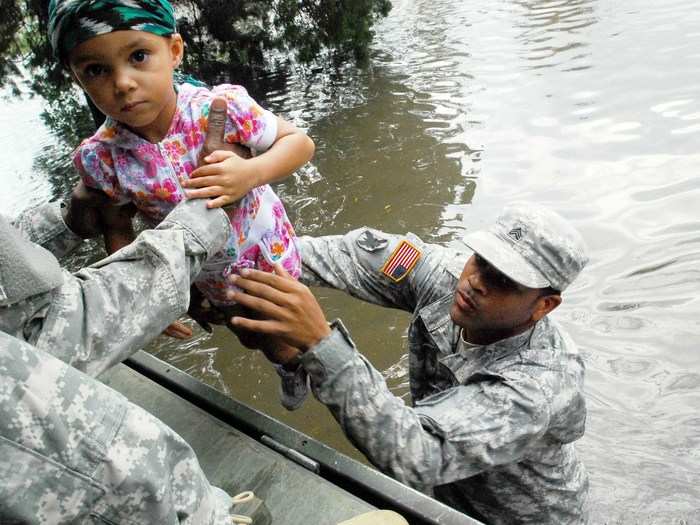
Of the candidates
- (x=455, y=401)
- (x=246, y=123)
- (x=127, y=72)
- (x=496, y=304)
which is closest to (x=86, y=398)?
(x=127, y=72)

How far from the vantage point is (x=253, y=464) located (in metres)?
1.91

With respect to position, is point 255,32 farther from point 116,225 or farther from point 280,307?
point 280,307

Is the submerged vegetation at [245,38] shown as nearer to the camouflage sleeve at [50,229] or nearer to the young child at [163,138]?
the camouflage sleeve at [50,229]

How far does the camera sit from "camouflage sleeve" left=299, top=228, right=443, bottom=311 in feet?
8.48

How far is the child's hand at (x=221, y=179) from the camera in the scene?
1.68m

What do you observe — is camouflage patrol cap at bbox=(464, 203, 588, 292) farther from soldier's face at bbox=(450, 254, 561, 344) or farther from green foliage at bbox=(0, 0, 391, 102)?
green foliage at bbox=(0, 0, 391, 102)

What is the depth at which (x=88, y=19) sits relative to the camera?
1626mm

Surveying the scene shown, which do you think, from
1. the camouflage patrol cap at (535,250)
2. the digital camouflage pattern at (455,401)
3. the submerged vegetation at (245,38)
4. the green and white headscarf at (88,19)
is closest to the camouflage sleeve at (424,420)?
the digital camouflage pattern at (455,401)

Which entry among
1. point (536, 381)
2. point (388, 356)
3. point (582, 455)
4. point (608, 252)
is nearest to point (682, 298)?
point (608, 252)

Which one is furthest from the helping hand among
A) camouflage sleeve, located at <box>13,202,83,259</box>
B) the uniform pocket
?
camouflage sleeve, located at <box>13,202,83,259</box>

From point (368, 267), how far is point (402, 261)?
156 mm

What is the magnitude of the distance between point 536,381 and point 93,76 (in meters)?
1.55

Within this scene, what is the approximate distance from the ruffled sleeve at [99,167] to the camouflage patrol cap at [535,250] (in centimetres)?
117

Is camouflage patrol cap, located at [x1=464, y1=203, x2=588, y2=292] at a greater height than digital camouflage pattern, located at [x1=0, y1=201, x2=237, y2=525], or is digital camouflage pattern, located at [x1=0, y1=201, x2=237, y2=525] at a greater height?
digital camouflage pattern, located at [x1=0, y1=201, x2=237, y2=525]
